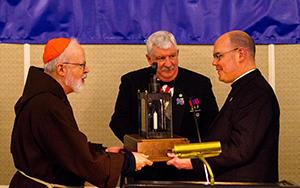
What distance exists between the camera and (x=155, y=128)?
2287 millimetres

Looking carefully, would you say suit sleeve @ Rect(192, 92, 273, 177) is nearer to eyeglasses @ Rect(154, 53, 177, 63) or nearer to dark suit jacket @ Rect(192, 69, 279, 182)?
dark suit jacket @ Rect(192, 69, 279, 182)

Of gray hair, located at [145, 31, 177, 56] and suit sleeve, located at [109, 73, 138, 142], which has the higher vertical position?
gray hair, located at [145, 31, 177, 56]

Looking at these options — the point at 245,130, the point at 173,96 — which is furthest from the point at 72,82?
the point at 245,130

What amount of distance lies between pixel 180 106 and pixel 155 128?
0.71m

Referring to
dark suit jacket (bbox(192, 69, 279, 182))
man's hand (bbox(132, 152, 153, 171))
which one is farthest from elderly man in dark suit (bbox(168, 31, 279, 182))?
man's hand (bbox(132, 152, 153, 171))

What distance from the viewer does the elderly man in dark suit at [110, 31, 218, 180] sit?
2830 mm

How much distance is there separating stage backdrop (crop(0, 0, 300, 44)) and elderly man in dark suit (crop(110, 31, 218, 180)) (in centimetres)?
71

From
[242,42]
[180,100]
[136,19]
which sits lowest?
[180,100]

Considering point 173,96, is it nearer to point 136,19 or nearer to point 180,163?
point 180,163

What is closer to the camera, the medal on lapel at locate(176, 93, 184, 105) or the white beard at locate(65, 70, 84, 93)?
the white beard at locate(65, 70, 84, 93)

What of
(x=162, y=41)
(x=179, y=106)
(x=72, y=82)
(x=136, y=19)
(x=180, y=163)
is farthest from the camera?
(x=136, y=19)

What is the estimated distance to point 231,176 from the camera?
212 centimetres

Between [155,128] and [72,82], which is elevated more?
[72,82]

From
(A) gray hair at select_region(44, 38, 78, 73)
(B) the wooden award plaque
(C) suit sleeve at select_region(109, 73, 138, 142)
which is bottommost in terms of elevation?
(B) the wooden award plaque
